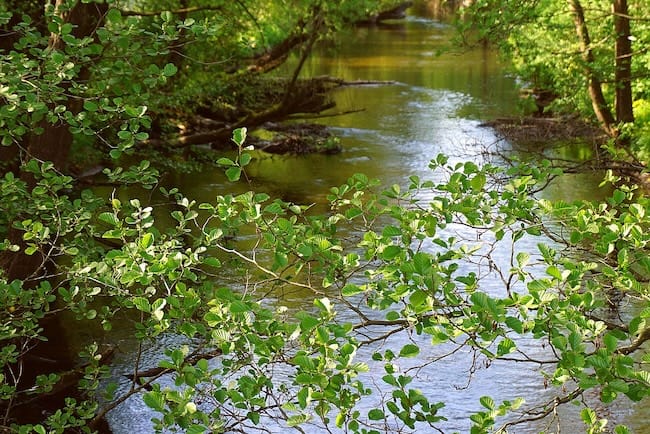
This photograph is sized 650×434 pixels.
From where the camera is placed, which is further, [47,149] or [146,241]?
[47,149]

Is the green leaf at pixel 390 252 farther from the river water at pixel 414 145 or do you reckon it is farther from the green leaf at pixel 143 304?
the river water at pixel 414 145

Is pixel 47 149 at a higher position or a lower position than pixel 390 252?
lower

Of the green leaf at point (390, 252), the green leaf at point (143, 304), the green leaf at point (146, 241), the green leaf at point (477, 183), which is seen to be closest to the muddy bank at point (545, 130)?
the green leaf at point (477, 183)

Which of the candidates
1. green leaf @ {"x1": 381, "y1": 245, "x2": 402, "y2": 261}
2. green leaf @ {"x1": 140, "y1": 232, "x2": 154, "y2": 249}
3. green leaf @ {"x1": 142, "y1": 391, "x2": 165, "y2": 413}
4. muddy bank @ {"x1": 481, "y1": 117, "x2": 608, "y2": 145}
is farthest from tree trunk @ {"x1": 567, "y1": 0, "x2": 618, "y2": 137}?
green leaf @ {"x1": 142, "y1": 391, "x2": 165, "y2": 413}

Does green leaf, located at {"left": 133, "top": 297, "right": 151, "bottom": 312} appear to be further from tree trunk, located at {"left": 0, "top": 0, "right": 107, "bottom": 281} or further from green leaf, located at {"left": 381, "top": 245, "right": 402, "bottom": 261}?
tree trunk, located at {"left": 0, "top": 0, "right": 107, "bottom": 281}

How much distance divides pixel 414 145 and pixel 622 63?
626 centimetres

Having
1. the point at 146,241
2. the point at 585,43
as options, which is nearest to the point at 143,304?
the point at 146,241

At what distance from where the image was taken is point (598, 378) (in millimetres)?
3357

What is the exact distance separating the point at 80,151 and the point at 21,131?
8.64m

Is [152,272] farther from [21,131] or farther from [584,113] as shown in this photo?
[584,113]

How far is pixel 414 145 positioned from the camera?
1964 centimetres

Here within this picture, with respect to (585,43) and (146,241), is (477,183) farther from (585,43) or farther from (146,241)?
(585,43)

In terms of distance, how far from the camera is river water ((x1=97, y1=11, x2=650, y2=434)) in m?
8.61

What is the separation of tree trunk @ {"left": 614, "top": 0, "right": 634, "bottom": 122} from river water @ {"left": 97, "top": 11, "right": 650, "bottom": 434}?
160 centimetres
